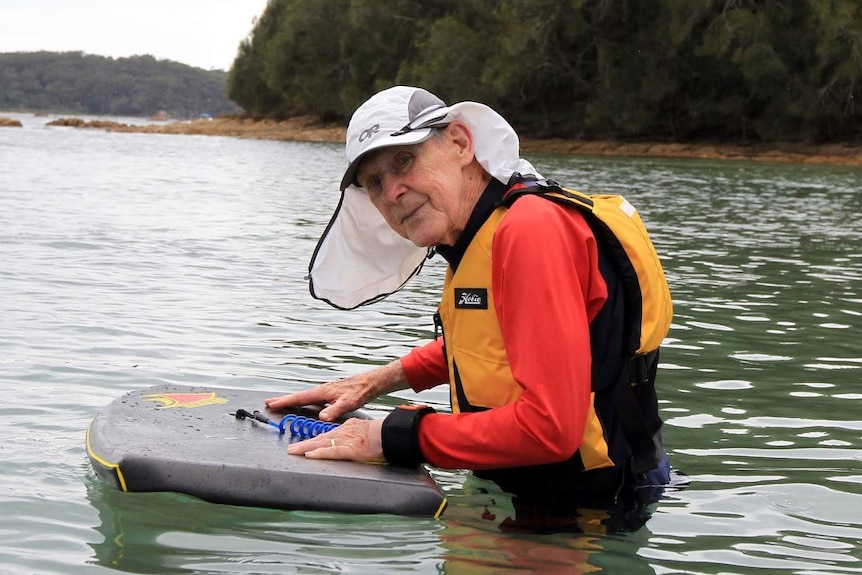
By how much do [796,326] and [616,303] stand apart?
5.92 meters

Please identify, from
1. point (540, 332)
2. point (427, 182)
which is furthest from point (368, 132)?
point (540, 332)

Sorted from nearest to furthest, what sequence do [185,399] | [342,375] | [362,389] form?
1. [362,389]
2. [185,399]
3. [342,375]

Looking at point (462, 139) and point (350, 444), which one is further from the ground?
point (462, 139)

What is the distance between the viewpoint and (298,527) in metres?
4.18

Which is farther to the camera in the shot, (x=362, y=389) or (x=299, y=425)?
(x=362, y=389)

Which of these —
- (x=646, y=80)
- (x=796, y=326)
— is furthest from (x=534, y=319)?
(x=646, y=80)

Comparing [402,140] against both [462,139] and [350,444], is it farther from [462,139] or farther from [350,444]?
[350,444]

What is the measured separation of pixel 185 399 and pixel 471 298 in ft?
5.91

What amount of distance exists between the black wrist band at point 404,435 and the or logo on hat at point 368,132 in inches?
36.8

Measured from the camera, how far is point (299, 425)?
15.1 feet

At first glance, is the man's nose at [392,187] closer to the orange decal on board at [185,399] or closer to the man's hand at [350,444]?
the man's hand at [350,444]

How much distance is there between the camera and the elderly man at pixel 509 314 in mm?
3482

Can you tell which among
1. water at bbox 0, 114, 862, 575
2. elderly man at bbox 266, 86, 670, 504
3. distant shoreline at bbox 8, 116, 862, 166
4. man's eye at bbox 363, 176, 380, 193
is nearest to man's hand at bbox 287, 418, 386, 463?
elderly man at bbox 266, 86, 670, 504

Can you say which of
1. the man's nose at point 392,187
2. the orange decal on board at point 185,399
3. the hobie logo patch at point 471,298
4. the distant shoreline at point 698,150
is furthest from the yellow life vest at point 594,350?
the distant shoreline at point 698,150
